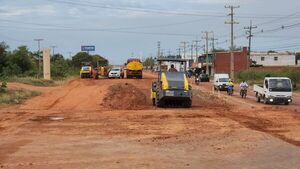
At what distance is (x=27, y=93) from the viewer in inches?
1817

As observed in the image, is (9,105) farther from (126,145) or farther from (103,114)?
(126,145)

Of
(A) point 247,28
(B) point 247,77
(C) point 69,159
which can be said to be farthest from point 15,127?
(A) point 247,28

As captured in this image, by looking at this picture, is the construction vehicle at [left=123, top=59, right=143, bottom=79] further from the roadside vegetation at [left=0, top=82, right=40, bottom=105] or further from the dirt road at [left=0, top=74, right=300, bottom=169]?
the dirt road at [left=0, top=74, right=300, bottom=169]

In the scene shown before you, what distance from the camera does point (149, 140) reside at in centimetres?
1836

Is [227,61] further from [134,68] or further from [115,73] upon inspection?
[134,68]

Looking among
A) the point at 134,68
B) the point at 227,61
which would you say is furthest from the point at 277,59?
the point at 134,68

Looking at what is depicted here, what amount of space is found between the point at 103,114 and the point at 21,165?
14.7 meters

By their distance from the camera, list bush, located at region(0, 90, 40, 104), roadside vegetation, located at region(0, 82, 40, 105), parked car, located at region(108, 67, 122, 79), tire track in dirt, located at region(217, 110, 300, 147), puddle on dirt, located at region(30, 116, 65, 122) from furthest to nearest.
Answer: parked car, located at region(108, 67, 122, 79) → bush, located at region(0, 90, 40, 104) → roadside vegetation, located at region(0, 82, 40, 105) → puddle on dirt, located at region(30, 116, 65, 122) → tire track in dirt, located at region(217, 110, 300, 147)

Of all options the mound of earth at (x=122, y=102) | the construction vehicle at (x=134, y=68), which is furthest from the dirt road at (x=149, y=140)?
the construction vehicle at (x=134, y=68)

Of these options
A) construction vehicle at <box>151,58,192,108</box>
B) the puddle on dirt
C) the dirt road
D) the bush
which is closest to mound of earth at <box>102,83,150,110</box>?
construction vehicle at <box>151,58,192,108</box>

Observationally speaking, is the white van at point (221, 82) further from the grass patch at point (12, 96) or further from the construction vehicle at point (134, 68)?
the grass patch at point (12, 96)

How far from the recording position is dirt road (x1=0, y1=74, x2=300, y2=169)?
1402 cm

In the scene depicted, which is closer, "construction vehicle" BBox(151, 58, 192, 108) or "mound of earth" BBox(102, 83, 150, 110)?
"construction vehicle" BBox(151, 58, 192, 108)

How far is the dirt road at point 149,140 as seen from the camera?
14023mm
